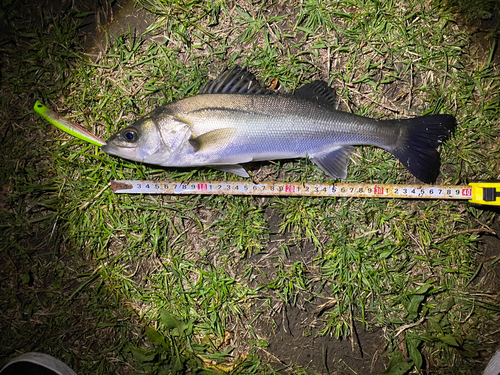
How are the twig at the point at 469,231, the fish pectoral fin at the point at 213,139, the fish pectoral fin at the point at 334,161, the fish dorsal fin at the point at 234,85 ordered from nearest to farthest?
the fish pectoral fin at the point at 213,139 → the fish dorsal fin at the point at 234,85 → the fish pectoral fin at the point at 334,161 → the twig at the point at 469,231

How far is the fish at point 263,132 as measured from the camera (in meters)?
2.99

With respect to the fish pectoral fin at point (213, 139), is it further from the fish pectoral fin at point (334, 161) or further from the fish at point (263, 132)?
the fish pectoral fin at point (334, 161)

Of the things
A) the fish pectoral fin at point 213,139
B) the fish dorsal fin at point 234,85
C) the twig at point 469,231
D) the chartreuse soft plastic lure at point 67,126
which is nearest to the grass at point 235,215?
the twig at point 469,231

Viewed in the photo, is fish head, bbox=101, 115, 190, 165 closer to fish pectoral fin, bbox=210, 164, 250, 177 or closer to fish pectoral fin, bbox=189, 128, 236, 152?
fish pectoral fin, bbox=189, 128, 236, 152

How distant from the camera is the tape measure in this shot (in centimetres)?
327

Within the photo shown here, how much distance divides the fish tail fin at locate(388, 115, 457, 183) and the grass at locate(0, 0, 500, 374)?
0.67 ft

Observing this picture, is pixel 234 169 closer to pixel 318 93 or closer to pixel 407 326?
pixel 318 93

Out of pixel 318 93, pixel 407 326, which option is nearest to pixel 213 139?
pixel 318 93

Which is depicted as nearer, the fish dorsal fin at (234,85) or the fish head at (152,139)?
the fish head at (152,139)

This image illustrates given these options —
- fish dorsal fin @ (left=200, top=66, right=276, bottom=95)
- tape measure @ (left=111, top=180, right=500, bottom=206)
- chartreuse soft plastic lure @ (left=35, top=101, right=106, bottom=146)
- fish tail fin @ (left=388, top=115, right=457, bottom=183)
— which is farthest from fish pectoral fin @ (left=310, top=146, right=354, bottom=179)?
chartreuse soft plastic lure @ (left=35, top=101, right=106, bottom=146)

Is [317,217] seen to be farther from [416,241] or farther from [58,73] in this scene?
[58,73]

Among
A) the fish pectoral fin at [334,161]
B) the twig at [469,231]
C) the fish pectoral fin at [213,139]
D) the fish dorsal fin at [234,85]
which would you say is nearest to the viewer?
the fish pectoral fin at [213,139]

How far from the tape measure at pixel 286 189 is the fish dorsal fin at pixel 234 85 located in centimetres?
89

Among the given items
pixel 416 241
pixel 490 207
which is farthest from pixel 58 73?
pixel 490 207
